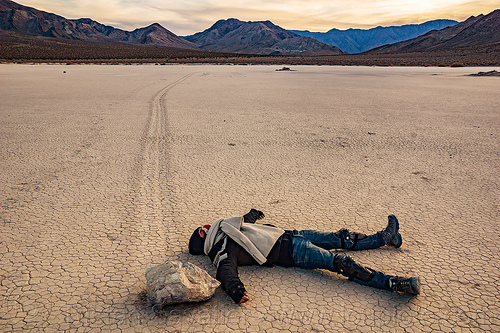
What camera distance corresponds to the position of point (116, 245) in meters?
3.11

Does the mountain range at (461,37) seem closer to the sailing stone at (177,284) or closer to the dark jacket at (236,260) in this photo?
the dark jacket at (236,260)

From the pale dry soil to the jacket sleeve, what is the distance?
4.6 inches

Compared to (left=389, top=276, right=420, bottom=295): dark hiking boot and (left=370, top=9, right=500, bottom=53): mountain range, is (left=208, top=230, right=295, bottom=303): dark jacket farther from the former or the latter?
(left=370, top=9, right=500, bottom=53): mountain range

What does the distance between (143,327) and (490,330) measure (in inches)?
86.2

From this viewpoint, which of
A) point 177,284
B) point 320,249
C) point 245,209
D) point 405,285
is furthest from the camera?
point 245,209

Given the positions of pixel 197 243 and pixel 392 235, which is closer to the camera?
pixel 197 243

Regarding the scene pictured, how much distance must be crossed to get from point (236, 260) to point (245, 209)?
3.73 feet

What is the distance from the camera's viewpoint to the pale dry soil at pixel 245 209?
2324 millimetres

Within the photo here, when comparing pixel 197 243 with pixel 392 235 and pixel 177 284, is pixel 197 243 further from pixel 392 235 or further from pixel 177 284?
pixel 392 235

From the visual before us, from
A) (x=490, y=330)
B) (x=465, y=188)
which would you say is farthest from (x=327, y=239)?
(x=465, y=188)

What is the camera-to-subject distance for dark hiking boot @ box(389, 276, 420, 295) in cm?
243

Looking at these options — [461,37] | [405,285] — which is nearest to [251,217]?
[405,285]

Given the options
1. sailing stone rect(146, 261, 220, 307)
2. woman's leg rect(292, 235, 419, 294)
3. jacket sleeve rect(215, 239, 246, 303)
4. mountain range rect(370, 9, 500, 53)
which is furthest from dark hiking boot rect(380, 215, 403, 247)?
mountain range rect(370, 9, 500, 53)

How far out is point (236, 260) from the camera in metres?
2.66
